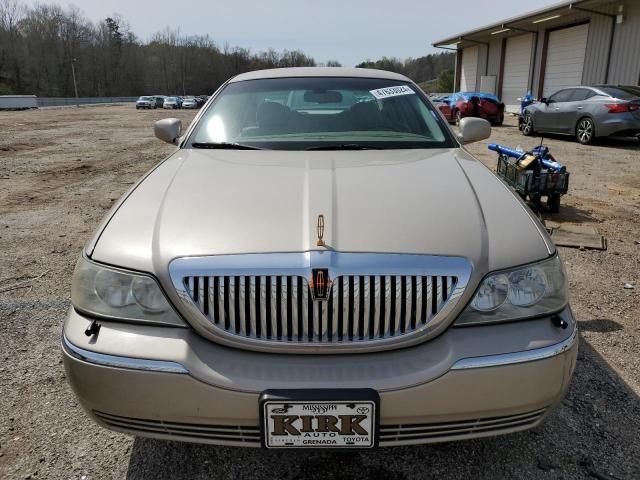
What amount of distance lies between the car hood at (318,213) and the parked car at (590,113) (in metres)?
11.1

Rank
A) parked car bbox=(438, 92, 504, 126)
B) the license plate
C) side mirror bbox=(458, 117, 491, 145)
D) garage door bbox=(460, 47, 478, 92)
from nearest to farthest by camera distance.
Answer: the license plate, side mirror bbox=(458, 117, 491, 145), parked car bbox=(438, 92, 504, 126), garage door bbox=(460, 47, 478, 92)

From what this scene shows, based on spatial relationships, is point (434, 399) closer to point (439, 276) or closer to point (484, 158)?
point (439, 276)

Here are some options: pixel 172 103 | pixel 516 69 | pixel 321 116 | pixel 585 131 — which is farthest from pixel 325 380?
pixel 172 103

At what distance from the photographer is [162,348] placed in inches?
63.2

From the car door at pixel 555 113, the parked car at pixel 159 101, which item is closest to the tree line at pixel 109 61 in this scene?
the parked car at pixel 159 101

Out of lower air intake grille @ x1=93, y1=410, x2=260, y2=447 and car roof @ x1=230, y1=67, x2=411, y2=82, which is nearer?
lower air intake grille @ x1=93, y1=410, x2=260, y2=447

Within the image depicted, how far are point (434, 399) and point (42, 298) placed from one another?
120 inches

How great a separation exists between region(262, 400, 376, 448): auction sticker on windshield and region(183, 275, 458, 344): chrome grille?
0.66 feet

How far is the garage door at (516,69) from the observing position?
2422 centimetres

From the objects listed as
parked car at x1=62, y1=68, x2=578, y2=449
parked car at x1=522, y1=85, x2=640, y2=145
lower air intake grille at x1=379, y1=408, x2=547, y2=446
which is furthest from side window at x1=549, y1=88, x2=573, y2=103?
lower air intake grille at x1=379, y1=408, x2=547, y2=446

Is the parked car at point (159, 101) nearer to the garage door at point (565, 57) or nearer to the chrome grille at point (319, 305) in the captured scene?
the garage door at point (565, 57)

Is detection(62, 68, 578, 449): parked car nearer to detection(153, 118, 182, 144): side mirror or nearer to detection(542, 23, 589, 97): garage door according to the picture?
detection(153, 118, 182, 144): side mirror

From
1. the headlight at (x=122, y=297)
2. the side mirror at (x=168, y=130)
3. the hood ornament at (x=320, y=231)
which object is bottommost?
the headlight at (x=122, y=297)

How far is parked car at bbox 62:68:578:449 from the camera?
1.56 meters
